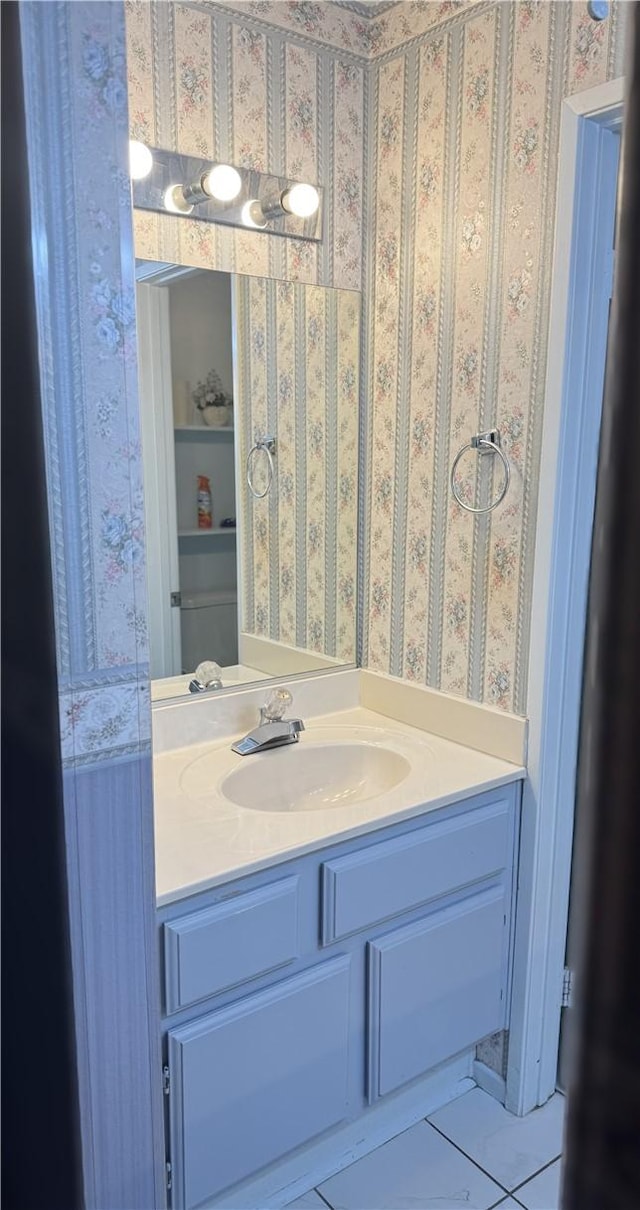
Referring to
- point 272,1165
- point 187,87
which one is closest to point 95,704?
point 272,1165

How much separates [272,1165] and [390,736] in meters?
0.90

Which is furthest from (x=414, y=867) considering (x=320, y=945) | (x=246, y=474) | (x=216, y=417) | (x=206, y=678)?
(x=216, y=417)

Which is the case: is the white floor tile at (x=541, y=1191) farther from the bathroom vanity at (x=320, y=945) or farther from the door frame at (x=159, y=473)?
the door frame at (x=159, y=473)

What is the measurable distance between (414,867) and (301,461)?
3.30 feet

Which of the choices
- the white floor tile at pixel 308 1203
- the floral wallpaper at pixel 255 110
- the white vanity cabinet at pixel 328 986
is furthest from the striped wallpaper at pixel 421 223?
the white floor tile at pixel 308 1203

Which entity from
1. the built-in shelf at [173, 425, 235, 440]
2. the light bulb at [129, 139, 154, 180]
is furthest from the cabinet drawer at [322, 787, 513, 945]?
the light bulb at [129, 139, 154, 180]

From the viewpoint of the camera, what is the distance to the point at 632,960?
0.12 metres

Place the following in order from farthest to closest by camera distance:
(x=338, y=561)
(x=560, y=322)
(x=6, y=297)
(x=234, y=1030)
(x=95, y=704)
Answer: (x=338, y=561) < (x=560, y=322) < (x=234, y=1030) < (x=95, y=704) < (x=6, y=297)

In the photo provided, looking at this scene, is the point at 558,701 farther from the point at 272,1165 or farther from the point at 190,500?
the point at 272,1165

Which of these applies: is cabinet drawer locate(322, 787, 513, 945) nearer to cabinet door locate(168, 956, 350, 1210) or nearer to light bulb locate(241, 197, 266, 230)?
cabinet door locate(168, 956, 350, 1210)

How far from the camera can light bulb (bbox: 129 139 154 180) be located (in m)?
1.61

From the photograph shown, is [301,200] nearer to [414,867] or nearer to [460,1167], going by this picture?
[414,867]

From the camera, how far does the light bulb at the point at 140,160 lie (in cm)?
161

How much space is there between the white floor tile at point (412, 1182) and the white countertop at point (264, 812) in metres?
0.78
